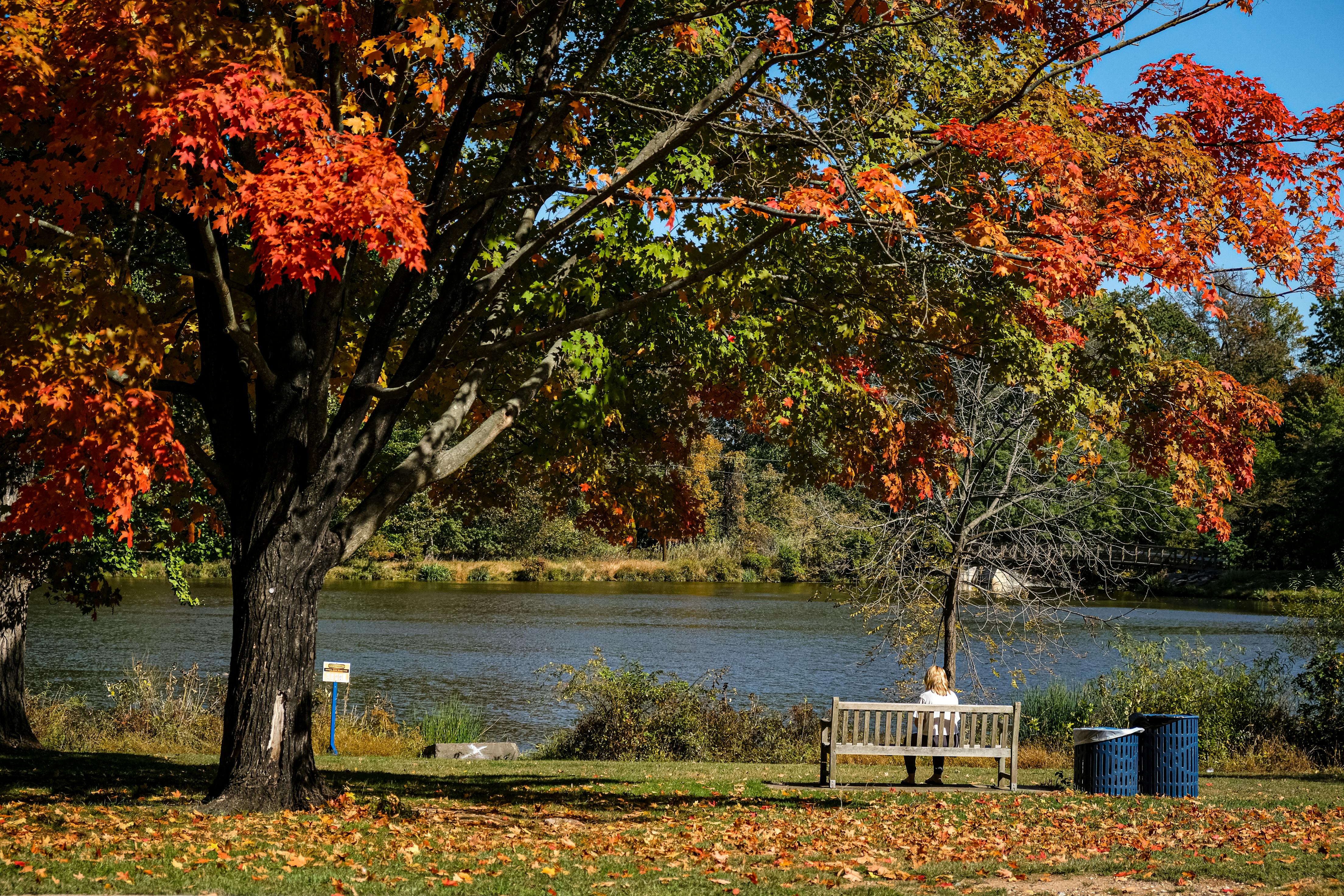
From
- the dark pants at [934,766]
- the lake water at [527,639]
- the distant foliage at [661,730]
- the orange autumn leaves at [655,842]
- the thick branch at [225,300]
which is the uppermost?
the thick branch at [225,300]

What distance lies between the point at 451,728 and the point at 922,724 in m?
8.41

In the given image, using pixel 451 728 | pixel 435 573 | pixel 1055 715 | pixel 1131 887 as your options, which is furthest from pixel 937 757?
pixel 435 573

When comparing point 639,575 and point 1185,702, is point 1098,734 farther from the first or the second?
point 639,575

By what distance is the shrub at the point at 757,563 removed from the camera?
59062mm

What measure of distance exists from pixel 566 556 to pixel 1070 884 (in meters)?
52.7

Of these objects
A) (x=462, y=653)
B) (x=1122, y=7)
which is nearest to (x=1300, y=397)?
(x=462, y=653)

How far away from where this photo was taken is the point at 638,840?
7.41 m

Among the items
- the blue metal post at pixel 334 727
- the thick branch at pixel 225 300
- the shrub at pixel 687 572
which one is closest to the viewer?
the thick branch at pixel 225 300

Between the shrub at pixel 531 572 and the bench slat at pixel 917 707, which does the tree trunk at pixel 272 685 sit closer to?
the bench slat at pixel 917 707

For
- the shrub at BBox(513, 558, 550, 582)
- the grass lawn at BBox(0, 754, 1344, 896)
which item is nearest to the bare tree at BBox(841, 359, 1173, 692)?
the grass lawn at BBox(0, 754, 1344, 896)

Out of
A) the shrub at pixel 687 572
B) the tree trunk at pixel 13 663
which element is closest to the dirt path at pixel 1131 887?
the tree trunk at pixel 13 663

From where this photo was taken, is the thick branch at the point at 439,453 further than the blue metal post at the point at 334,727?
No

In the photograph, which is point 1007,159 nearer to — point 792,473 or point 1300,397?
point 792,473

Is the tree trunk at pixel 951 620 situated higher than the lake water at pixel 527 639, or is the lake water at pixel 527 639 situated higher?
the tree trunk at pixel 951 620
